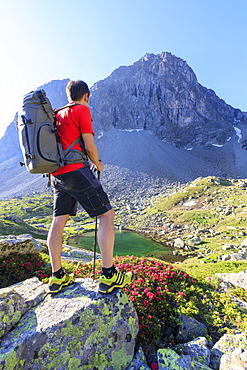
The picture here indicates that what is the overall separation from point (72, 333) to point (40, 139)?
4.21m

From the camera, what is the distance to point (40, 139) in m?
4.30

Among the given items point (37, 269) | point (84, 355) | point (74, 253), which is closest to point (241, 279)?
point (84, 355)

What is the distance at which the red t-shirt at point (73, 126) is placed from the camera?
4.52m

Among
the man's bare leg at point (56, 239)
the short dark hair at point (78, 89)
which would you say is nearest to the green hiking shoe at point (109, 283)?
the man's bare leg at point (56, 239)

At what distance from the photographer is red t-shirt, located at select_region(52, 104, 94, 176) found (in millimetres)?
4523

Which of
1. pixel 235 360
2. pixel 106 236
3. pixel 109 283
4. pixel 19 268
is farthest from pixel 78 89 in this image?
pixel 19 268

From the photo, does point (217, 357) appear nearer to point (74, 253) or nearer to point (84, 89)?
point (84, 89)

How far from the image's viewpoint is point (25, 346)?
3.67 metres

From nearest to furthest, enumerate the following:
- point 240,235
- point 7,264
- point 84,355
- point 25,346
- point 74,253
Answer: point 25,346, point 84,355, point 7,264, point 74,253, point 240,235

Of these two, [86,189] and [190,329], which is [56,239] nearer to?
[86,189]

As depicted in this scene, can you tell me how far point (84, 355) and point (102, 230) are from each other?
253 cm

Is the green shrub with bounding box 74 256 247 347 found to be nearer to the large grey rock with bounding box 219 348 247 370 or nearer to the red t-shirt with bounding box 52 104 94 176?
the large grey rock with bounding box 219 348 247 370

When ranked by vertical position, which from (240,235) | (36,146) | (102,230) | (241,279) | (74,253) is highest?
(36,146)

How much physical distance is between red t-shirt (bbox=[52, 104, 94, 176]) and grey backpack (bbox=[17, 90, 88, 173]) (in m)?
0.12
